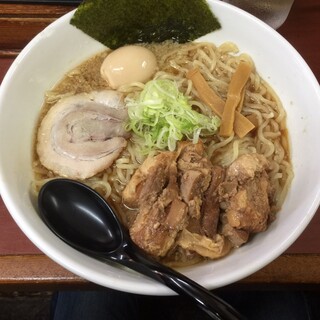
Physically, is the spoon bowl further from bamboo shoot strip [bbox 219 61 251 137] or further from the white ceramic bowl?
bamboo shoot strip [bbox 219 61 251 137]

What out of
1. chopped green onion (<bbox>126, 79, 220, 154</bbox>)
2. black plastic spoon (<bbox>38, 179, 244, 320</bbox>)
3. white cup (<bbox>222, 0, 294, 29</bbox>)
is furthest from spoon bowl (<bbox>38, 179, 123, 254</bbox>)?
white cup (<bbox>222, 0, 294, 29</bbox>)

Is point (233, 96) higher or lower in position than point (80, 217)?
higher

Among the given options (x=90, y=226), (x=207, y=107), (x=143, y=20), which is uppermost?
(x=143, y=20)

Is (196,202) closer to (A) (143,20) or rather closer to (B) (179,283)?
(B) (179,283)

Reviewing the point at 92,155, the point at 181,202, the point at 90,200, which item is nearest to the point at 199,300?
the point at 181,202

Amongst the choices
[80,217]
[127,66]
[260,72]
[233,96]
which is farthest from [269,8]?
[80,217]

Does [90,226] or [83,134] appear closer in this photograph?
[90,226]

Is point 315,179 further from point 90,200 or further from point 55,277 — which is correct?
point 55,277
